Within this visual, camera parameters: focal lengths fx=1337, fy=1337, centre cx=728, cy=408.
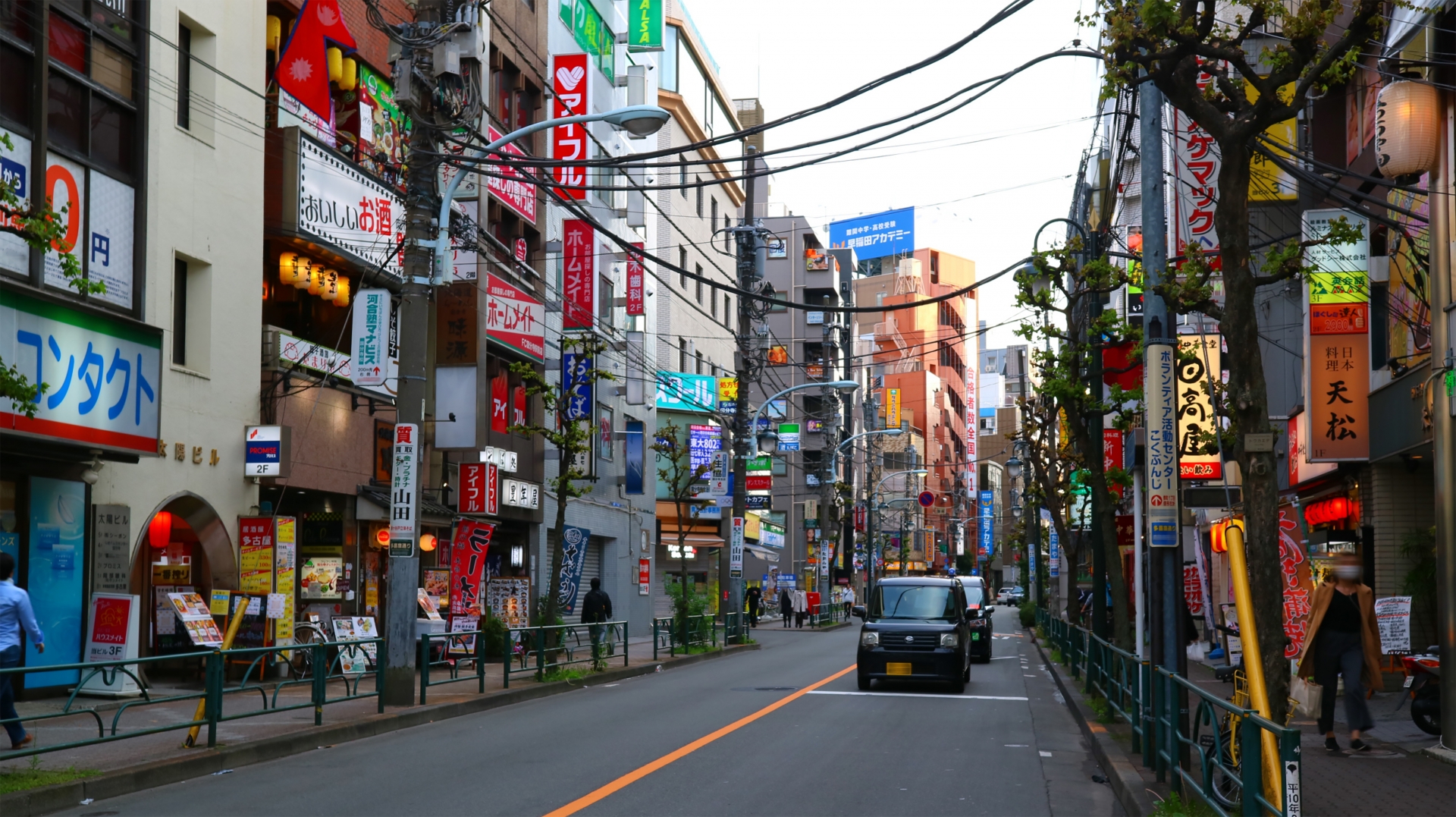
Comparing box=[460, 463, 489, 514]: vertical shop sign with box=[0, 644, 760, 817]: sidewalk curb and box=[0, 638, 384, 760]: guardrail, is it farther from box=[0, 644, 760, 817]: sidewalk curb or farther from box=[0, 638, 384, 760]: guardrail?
box=[0, 638, 384, 760]: guardrail

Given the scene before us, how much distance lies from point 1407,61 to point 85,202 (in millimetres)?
16090

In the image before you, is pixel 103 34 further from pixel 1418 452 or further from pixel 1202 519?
pixel 1202 519

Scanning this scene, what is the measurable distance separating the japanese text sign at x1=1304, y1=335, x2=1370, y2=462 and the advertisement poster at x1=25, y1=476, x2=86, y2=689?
17008 millimetres

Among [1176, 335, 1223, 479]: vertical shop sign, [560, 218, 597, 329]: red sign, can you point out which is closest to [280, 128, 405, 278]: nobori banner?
[560, 218, 597, 329]: red sign

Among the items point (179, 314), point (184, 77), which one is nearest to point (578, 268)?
point (184, 77)

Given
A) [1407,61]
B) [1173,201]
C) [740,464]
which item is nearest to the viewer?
[1407,61]

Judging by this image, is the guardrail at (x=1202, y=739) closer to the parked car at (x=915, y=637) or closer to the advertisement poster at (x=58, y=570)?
the parked car at (x=915, y=637)

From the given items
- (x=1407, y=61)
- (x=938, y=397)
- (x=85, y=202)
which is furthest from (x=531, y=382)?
(x=938, y=397)

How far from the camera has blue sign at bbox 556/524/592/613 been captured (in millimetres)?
29047

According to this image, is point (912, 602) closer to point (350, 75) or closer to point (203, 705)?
point (203, 705)

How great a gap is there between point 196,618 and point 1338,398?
16494 mm

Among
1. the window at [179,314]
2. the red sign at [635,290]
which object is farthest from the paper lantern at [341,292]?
the red sign at [635,290]

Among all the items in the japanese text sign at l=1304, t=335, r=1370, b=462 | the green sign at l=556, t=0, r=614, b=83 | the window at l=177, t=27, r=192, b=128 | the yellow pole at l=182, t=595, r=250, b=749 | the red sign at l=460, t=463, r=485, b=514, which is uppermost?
the green sign at l=556, t=0, r=614, b=83

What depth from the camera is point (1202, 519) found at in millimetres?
31078
